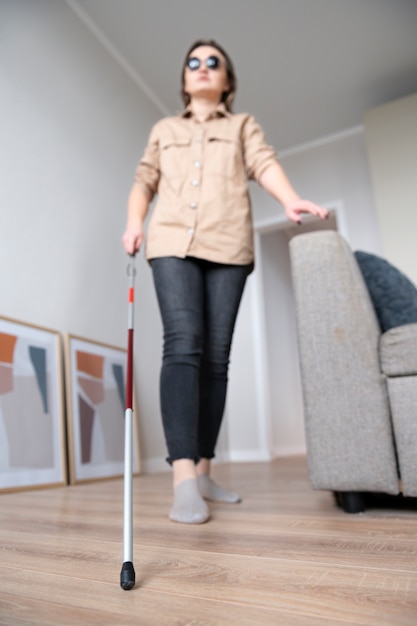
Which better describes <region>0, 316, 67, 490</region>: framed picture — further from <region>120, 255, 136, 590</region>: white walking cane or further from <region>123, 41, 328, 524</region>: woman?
<region>120, 255, 136, 590</region>: white walking cane

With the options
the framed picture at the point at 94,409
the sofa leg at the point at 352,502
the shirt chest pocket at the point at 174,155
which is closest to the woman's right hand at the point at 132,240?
the shirt chest pocket at the point at 174,155

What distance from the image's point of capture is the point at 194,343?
1224 mm

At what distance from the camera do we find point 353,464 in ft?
3.59

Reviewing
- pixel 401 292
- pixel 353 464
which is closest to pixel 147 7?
pixel 401 292

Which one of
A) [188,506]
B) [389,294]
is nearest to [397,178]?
[389,294]

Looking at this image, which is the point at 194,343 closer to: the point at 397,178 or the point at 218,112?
the point at 218,112

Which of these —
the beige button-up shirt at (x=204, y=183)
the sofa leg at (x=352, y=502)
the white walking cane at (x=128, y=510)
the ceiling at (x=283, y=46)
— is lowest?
the sofa leg at (x=352, y=502)

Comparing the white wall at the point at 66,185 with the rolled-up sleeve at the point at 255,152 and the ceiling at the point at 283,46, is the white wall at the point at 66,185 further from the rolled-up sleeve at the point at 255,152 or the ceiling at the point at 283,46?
the rolled-up sleeve at the point at 255,152

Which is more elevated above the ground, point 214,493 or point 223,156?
point 223,156

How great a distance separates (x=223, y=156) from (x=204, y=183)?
0.12 metres

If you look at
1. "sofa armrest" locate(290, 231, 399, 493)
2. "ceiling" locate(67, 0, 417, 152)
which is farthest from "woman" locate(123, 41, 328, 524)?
"ceiling" locate(67, 0, 417, 152)

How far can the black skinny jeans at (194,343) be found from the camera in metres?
1.16

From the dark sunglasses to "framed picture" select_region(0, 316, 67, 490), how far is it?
3.98ft

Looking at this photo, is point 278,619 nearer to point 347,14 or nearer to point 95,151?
point 95,151
